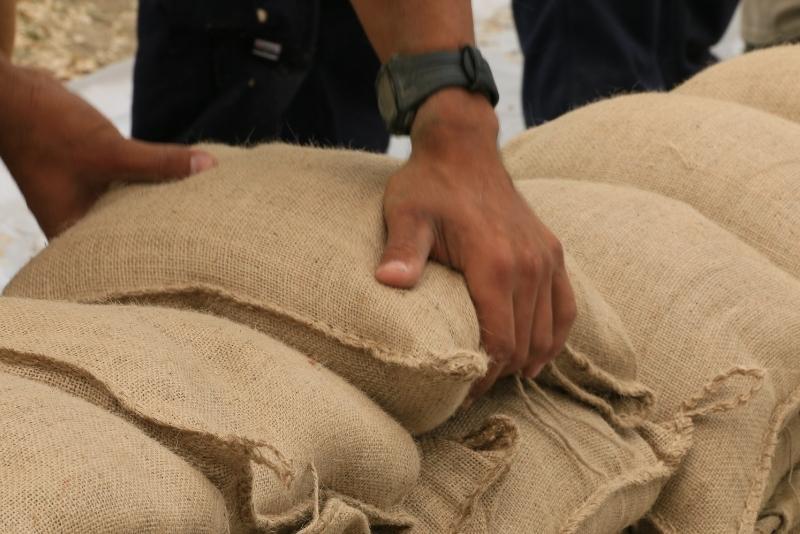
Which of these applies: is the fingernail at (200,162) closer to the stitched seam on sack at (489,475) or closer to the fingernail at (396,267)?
the fingernail at (396,267)

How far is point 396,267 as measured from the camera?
3.13ft

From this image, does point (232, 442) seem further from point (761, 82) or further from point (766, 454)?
point (761, 82)

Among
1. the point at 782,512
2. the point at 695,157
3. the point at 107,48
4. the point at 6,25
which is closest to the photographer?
the point at 782,512

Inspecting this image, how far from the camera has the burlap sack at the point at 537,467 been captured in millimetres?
969

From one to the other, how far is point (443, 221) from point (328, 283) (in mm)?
124

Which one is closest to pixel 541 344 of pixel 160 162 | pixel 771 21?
pixel 160 162

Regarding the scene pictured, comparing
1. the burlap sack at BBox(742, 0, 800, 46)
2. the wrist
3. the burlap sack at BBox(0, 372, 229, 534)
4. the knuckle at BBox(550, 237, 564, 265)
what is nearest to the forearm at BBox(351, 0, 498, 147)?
the wrist

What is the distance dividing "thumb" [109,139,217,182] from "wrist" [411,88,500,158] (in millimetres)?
199

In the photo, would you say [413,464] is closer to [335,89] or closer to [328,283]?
[328,283]

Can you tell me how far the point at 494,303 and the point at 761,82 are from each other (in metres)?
0.82

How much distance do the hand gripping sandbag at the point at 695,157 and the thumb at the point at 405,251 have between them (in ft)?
1.63

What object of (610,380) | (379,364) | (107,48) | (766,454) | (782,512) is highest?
(379,364)

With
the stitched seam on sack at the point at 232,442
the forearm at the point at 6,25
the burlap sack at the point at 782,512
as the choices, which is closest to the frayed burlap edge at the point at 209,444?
the stitched seam on sack at the point at 232,442

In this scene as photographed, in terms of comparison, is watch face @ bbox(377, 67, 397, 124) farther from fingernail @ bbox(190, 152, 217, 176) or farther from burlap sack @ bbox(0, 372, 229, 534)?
burlap sack @ bbox(0, 372, 229, 534)
